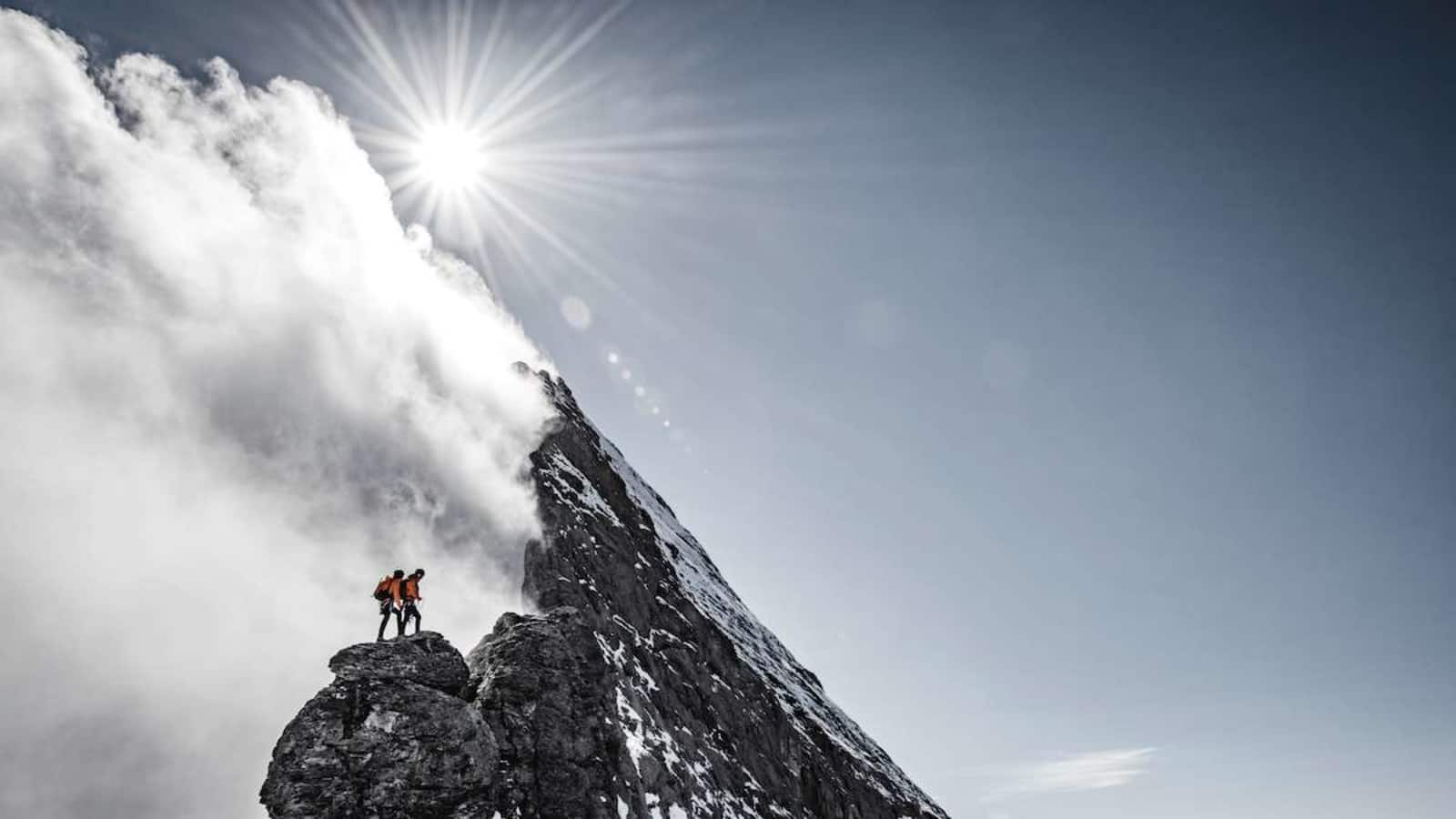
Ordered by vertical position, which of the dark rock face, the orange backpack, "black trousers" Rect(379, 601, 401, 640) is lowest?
the dark rock face

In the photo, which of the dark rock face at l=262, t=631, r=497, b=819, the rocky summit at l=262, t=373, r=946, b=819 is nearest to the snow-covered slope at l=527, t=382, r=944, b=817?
the rocky summit at l=262, t=373, r=946, b=819

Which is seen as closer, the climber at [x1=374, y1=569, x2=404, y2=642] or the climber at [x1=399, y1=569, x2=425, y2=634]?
the climber at [x1=374, y1=569, x2=404, y2=642]

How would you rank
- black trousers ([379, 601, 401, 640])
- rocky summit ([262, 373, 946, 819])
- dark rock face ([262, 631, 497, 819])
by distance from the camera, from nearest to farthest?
dark rock face ([262, 631, 497, 819]) → rocky summit ([262, 373, 946, 819]) → black trousers ([379, 601, 401, 640])

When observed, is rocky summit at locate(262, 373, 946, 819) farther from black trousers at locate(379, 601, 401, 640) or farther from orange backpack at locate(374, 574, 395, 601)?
orange backpack at locate(374, 574, 395, 601)

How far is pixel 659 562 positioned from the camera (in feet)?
141

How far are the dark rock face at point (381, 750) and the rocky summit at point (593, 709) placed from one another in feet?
0.12

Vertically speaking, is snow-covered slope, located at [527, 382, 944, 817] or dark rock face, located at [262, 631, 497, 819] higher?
snow-covered slope, located at [527, 382, 944, 817]

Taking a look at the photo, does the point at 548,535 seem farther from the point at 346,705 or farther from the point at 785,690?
the point at 785,690

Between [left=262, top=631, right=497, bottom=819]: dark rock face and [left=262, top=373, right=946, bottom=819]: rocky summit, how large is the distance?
4 centimetres

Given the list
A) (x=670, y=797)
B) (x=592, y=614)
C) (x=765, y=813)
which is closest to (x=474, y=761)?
(x=670, y=797)

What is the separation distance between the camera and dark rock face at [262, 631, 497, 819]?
13.2 meters

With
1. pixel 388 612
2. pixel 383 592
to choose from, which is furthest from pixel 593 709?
pixel 383 592

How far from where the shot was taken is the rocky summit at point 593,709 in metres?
13.9

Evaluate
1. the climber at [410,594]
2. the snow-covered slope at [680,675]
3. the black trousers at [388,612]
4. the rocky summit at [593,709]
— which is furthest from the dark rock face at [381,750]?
the snow-covered slope at [680,675]
